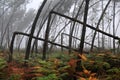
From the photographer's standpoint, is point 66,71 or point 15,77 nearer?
point 15,77

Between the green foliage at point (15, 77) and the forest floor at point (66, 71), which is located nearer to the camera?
the forest floor at point (66, 71)

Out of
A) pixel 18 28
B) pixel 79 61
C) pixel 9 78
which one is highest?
pixel 18 28

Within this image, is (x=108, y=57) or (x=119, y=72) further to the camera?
A: (x=108, y=57)

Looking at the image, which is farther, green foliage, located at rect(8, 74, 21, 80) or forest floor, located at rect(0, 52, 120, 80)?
green foliage, located at rect(8, 74, 21, 80)

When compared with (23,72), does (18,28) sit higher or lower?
higher

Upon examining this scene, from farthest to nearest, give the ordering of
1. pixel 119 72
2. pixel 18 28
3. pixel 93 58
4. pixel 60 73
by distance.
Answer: pixel 18 28
pixel 93 58
pixel 60 73
pixel 119 72

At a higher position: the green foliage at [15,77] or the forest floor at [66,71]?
the forest floor at [66,71]

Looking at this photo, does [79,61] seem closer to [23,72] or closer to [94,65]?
[94,65]

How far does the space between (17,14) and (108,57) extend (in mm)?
40790

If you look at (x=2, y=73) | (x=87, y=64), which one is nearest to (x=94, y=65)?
(x=87, y=64)

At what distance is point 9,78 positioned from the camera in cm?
385

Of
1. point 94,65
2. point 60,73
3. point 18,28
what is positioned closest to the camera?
point 60,73

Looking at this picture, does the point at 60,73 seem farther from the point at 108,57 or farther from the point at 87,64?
the point at 108,57

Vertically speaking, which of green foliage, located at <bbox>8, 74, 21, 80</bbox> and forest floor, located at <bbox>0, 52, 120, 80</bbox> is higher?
forest floor, located at <bbox>0, 52, 120, 80</bbox>
